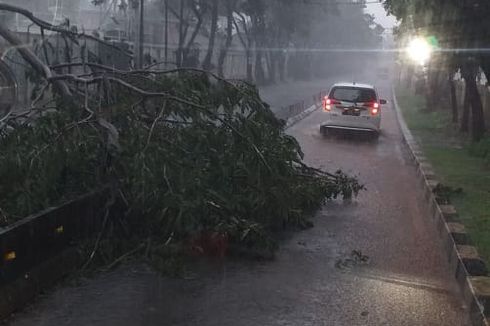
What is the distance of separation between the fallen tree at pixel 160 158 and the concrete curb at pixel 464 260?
1.87 metres

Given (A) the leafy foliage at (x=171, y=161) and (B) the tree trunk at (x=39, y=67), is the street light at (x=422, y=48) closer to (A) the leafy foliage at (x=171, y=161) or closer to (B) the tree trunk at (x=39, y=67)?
(A) the leafy foliage at (x=171, y=161)

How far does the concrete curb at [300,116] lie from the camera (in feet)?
77.0

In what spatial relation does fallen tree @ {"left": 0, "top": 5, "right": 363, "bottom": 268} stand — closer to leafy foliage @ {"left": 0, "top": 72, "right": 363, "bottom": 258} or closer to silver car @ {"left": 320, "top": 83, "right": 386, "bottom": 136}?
leafy foliage @ {"left": 0, "top": 72, "right": 363, "bottom": 258}

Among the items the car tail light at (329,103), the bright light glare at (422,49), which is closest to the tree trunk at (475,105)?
the bright light glare at (422,49)

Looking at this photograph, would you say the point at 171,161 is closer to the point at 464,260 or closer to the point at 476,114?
the point at 464,260

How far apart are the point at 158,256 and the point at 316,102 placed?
104 feet

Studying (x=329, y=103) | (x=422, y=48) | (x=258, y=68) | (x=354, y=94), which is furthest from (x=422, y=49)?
(x=258, y=68)

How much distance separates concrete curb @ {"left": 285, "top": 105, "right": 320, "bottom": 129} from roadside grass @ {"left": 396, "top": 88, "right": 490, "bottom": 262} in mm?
4233

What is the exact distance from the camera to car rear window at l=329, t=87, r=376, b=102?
63.4 ft

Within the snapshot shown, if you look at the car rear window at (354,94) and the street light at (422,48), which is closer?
the street light at (422,48)

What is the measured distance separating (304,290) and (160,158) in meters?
1.91

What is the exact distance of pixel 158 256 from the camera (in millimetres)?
6461

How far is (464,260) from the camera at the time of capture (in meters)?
6.54

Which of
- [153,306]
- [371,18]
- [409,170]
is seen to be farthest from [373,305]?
[371,18]
